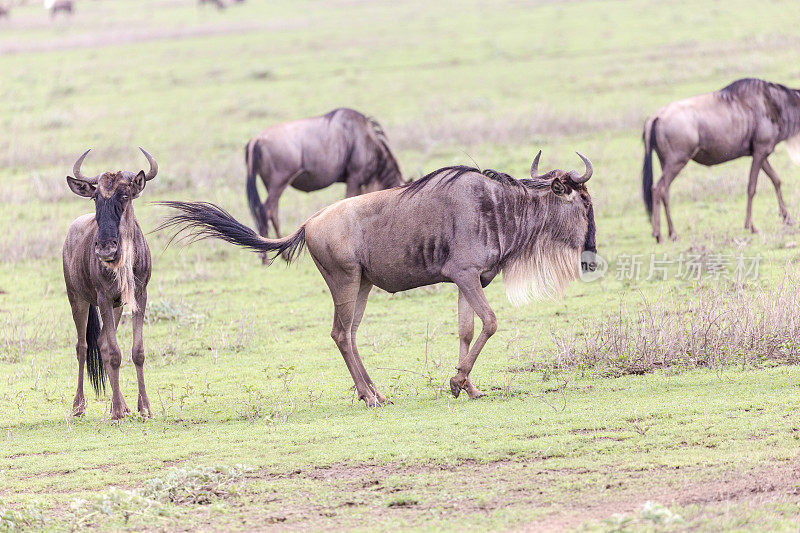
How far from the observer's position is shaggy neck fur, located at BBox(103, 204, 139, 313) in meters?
7.61

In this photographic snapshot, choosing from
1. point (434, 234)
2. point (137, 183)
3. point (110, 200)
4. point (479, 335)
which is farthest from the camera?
point (137, 183)

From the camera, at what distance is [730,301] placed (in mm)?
8883

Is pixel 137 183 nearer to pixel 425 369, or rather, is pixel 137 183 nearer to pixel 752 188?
pixel 425 369

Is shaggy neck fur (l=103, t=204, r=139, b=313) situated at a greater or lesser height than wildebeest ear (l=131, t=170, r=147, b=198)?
lesser

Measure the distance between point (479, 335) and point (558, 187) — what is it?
138 cm

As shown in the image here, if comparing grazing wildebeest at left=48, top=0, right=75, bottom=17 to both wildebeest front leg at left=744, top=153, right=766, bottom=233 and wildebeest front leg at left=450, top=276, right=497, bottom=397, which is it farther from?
wildebeest front leg at left=450, top=276, right=497, bottom=397

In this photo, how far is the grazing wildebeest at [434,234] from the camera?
7.64 metres

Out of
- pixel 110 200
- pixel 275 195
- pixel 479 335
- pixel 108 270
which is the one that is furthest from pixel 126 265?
pixel 275 195

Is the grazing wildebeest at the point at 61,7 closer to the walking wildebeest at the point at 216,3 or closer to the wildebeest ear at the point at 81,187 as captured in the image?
the walking wildebeest at the point at 216,3

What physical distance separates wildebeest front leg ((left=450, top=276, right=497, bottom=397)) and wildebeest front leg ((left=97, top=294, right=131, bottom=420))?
246cm

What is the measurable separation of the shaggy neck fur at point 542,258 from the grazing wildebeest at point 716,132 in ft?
15.7

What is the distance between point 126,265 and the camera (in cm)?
769

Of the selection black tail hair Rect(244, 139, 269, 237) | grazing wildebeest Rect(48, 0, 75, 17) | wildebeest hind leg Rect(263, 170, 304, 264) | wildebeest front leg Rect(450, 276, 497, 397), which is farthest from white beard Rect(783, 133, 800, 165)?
grazing wildebeest Rect(48, 0, 75, 17)

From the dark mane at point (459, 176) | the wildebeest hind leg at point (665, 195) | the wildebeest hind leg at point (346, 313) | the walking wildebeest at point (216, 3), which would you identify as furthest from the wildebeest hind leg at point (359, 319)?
the walking wildebeest at point (216, 3)
